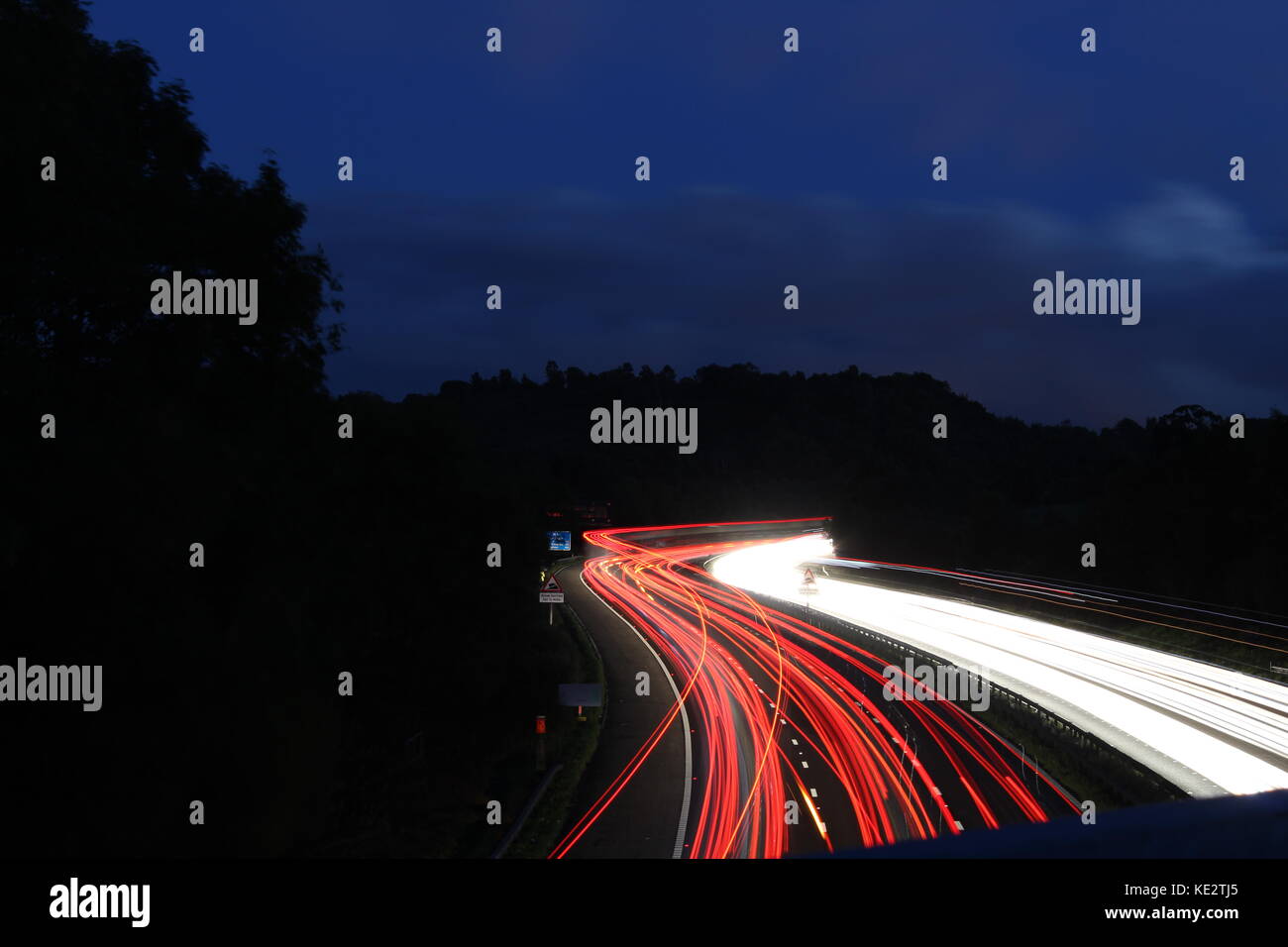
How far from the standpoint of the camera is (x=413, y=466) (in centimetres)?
2823

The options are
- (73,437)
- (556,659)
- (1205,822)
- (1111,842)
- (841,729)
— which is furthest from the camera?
(556,659)

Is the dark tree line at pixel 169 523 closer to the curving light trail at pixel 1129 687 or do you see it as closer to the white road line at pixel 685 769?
the white road line at pixel 685 769

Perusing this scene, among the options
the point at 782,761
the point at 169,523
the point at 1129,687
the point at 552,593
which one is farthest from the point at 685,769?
the point at 169,523

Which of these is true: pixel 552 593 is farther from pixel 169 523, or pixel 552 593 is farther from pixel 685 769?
pixel 169 523

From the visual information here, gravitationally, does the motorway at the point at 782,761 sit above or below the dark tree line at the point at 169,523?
below

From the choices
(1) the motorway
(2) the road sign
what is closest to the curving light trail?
(1) the motorway

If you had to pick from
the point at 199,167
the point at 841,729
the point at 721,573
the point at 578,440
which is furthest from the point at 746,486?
the point at 199,167

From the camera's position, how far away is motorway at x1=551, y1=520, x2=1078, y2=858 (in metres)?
14.6

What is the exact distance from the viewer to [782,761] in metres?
18.4

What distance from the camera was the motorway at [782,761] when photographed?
14641mm

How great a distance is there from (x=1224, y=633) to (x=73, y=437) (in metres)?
31.1

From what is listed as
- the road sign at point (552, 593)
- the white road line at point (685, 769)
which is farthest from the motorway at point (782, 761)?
the road sign at point (552, 593)

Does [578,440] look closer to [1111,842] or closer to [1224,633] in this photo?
[1224,633]

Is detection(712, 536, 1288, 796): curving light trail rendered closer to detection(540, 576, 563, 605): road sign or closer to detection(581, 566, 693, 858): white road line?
detection(581, 566, 693, 858): white road line
